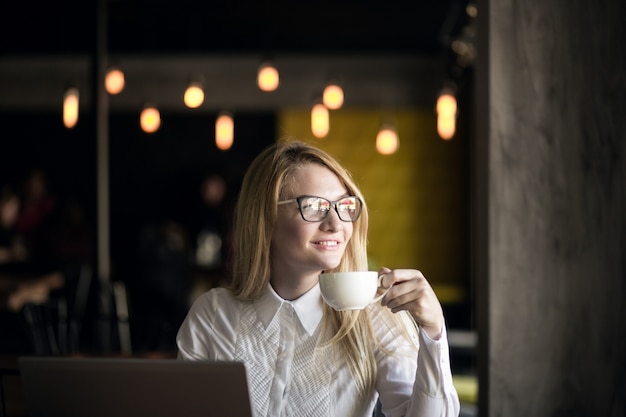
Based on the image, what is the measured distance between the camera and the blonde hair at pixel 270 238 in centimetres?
174

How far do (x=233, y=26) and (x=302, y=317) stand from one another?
6005 mm

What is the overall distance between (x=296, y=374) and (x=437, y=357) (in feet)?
1.08

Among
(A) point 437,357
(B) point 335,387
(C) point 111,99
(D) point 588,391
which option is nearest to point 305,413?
(B) point 335,387

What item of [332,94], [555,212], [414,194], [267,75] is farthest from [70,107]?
[555,212]

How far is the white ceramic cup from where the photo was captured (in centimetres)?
156

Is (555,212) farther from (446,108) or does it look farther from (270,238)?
(446,108)

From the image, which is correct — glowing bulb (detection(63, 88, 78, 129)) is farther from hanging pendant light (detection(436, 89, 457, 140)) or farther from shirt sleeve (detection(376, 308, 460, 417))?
shirt sleeve (detection(376, 308, 460, 417))

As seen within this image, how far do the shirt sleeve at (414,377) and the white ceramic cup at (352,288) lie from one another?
5.1 inches

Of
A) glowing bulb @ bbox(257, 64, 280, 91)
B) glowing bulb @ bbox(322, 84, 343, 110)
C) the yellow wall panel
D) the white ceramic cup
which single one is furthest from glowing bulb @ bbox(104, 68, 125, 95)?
the white ceramic cup

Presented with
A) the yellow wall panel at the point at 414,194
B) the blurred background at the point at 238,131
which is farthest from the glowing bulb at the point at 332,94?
the yellow wall panel at the point at 414,194

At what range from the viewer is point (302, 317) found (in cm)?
180

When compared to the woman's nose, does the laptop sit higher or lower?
lower

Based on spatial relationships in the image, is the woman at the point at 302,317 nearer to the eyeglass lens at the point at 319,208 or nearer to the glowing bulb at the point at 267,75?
the eyeglass lens at the point at 319,208

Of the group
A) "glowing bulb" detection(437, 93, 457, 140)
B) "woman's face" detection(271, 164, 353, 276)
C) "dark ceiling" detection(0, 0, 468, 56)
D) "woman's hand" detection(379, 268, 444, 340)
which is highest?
"dark ceiling" detection(0, 0, 468, 56)
